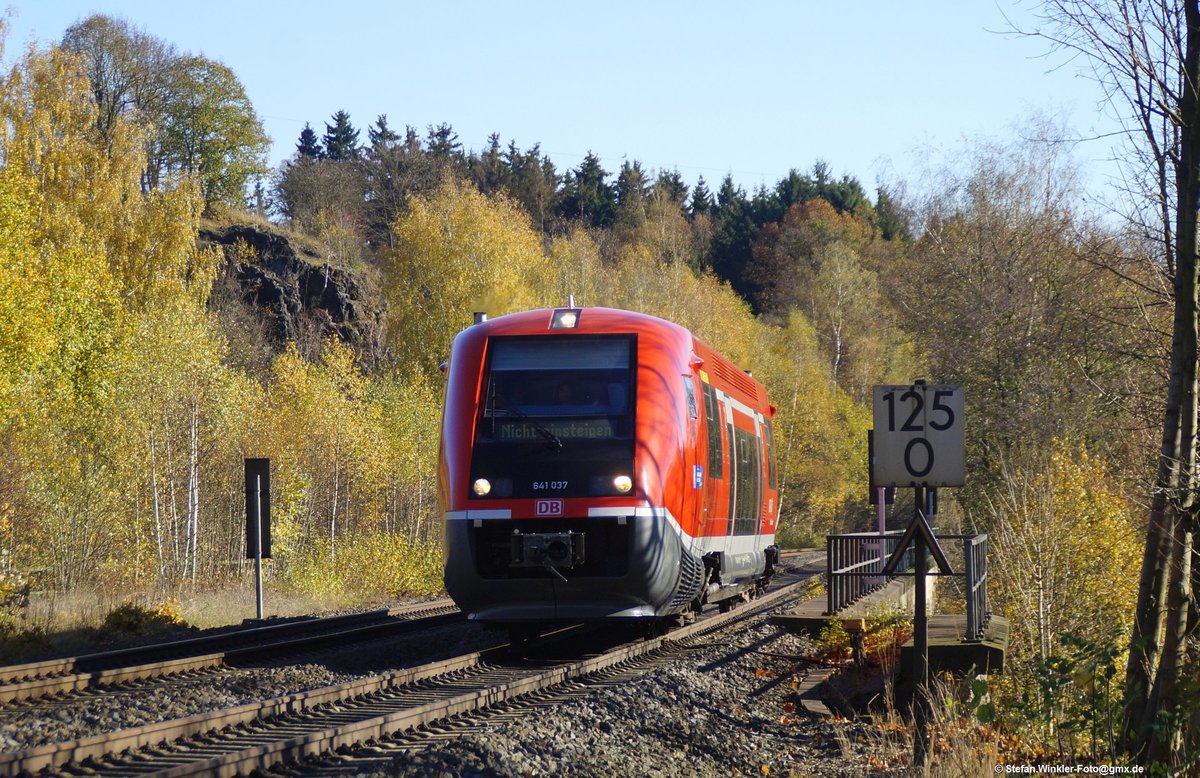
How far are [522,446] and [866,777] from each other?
16.9 ft

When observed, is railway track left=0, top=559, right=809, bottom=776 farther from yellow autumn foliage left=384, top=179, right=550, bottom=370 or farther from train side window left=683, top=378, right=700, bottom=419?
yellow autumn foliage left=384, top=179, right=550, bottom=370

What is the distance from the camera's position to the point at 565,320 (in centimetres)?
1328

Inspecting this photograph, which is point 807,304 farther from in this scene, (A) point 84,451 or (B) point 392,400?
(A) point 84,451

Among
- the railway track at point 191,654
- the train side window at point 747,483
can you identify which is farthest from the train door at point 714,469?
the railway track at point 191,654

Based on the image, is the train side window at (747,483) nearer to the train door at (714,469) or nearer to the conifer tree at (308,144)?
the train door at (714,469)

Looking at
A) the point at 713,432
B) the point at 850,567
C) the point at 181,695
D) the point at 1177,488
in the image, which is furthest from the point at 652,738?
the point at 850,567

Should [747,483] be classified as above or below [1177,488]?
below

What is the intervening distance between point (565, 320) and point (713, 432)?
250 centimetres

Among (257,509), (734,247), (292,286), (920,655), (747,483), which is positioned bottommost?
(920,655)

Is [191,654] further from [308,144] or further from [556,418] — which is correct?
[308,144]

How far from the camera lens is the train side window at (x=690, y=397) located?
1331cm

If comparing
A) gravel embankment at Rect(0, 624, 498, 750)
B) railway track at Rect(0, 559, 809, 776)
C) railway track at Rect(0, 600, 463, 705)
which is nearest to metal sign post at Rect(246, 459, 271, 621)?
railway track at Rect(0, 600, 463, 705)

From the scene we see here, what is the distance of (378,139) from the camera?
9462 centimetres

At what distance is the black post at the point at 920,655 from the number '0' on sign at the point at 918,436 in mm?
168
